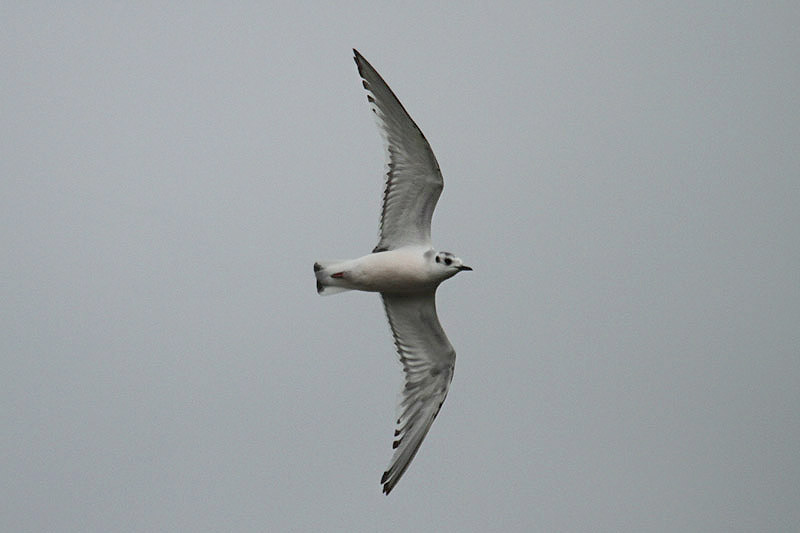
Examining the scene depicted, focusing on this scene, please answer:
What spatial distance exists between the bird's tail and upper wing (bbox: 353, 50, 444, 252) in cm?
65

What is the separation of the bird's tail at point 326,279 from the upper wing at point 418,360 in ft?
3.42

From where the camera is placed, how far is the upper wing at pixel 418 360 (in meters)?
14.5

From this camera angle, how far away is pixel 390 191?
45.4 ft

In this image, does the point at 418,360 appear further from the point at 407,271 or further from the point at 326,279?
the point at 326,279

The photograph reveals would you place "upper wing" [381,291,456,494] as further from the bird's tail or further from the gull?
the bird's tail

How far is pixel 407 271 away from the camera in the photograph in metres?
13.6

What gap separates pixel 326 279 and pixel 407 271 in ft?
3.28

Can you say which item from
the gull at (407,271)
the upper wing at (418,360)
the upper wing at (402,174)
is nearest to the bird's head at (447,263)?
the gull at (407,271)

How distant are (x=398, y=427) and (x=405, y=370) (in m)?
0.76

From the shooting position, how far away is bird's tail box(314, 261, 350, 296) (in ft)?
45.3

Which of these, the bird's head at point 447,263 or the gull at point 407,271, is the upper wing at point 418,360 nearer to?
the gull at point 407,271

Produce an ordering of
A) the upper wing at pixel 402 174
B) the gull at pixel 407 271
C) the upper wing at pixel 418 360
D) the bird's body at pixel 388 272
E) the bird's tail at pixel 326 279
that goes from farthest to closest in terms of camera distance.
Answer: the upper wing at pixel 418 360, the bird's tail at pixel 326 279, the bird's body at pixel 388 272, the gull at pixel 407 271, the upper wing at pixel 402 174

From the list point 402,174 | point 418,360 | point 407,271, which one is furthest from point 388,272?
point 418,360

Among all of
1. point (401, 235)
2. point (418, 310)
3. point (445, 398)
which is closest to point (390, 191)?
point (401, 235)
